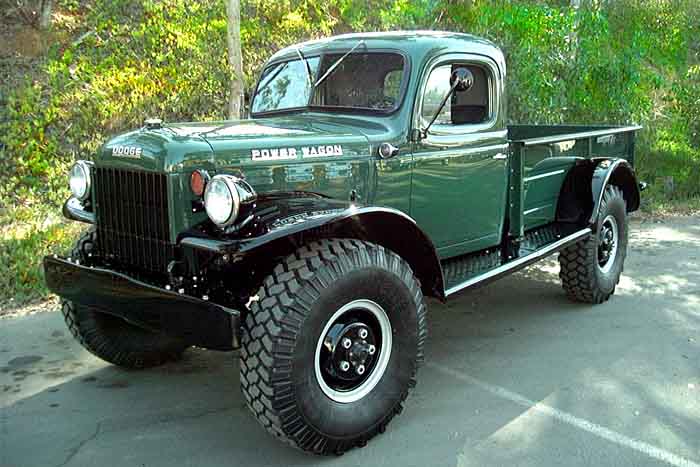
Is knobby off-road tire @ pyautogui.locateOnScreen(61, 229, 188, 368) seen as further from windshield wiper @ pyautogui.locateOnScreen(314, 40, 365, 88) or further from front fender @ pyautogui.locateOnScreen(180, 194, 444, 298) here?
windshield wiper @ pyautogui.locateOnScreen(314, 40, 365, 88)

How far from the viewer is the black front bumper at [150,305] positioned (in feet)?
8.95

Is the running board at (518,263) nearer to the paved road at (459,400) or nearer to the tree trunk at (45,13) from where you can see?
the paved road at (459,400)

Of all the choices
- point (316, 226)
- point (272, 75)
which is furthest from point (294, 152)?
point (272, 75)

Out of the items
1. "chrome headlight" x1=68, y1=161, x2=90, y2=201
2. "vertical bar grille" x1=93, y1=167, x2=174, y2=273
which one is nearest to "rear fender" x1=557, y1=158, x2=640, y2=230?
"vertical bar grille" x1=93, y1=167, x2=174, y2=273

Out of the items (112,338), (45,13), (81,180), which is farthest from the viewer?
(45,13)

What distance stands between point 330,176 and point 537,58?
6365 mm

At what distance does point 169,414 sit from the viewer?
342 cm

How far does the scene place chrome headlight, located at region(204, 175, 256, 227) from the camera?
9.23 feet

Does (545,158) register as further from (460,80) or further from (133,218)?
(133,218)

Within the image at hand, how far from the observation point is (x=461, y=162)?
405cm

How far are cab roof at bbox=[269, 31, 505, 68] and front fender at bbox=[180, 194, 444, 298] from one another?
1.11 meters

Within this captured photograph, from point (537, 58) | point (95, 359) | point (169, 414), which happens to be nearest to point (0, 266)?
point (95, 359)

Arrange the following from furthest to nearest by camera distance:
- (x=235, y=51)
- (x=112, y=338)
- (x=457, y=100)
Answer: (x=235, y=51), (x=457, y=100), (x=112, y=338)

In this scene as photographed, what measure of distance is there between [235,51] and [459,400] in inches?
218
